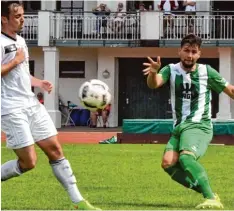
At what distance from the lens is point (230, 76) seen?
41438mm

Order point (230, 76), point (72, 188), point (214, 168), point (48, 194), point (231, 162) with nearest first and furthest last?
point (72, 188) → point (48, 194) → point (214, 168) → point (231, 162) → point (230, 76)

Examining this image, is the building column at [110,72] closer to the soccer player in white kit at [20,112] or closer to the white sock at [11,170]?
the white sock at [11,170]

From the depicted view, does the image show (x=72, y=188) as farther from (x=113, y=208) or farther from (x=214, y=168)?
(x=214, y=168)

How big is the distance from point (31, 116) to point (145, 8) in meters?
33.5

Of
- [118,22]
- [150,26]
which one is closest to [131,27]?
[118,22]

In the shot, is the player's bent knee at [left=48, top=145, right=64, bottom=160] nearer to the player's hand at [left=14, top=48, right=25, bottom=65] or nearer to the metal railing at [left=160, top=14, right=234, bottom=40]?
the player's hand at [left=14, top=48, right=25, bottom=65]

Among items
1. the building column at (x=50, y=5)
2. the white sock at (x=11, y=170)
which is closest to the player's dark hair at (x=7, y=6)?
the white sock at (x=11, y=170)

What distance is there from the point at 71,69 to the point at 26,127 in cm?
3439

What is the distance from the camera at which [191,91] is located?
1086 centimetres

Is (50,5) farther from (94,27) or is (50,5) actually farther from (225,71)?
(225,71)

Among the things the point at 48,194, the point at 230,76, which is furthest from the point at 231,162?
the point at 230,76

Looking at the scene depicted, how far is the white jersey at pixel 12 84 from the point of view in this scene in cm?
952

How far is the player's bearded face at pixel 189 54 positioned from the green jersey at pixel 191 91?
0.17 metres

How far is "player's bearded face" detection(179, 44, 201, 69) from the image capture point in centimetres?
1066
